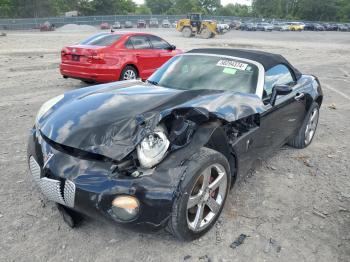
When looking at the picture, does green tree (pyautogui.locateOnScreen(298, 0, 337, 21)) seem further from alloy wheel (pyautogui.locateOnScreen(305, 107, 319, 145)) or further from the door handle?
the door handle

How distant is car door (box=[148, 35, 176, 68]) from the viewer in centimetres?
973

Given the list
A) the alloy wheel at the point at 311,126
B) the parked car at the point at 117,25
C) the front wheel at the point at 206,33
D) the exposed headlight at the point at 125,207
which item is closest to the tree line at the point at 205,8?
the parked car at the point at 117,25

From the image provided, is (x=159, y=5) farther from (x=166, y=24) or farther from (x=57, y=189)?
(x=57, y=189)

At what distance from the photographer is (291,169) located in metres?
4.44

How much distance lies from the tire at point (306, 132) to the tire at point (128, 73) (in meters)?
4.97

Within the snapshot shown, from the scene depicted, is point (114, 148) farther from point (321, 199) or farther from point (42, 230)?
point (321, 199)

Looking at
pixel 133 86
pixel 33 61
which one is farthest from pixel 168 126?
pixel 33 61

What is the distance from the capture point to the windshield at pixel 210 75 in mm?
3938

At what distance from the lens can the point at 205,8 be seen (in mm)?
120438

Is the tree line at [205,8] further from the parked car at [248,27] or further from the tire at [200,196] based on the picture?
the tire at [200,196]

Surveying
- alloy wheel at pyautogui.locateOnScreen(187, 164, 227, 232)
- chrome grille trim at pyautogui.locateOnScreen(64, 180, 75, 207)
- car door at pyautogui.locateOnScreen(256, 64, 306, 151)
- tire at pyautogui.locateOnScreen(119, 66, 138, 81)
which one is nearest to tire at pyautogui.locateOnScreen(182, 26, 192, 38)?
tire at pyautogui.locateOnScreen(119, 66, 138, 81)

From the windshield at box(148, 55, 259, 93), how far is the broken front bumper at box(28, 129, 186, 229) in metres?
1.59

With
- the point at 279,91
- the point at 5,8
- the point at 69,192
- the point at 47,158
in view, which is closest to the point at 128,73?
the point at 279,91

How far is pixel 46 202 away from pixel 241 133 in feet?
6.64
